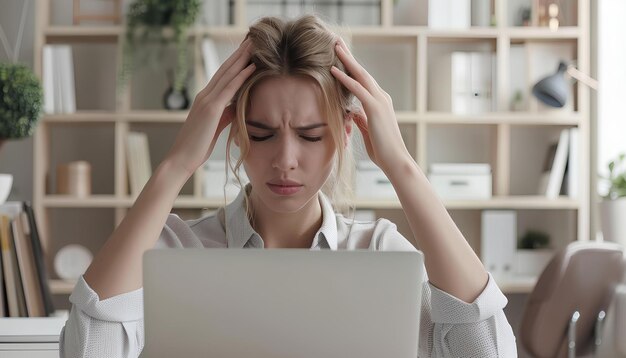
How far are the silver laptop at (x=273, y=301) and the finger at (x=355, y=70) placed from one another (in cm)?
60

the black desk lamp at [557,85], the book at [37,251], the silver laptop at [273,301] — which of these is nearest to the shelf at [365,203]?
the black desk lamp at [557,85]

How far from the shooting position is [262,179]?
61.4 inches

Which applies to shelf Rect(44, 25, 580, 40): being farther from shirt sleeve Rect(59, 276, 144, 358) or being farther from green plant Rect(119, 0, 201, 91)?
shirt sleeve Rect(59, 276, 144, 358)

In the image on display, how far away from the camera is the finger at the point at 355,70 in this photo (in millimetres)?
1589

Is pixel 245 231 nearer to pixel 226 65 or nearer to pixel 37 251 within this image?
pixel 226 65

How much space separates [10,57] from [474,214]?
224 cm

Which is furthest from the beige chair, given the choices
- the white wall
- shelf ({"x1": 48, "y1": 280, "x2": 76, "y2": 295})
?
shelf ({"x1": 48, "y1": 280, "x2": 76, "y2": 295})

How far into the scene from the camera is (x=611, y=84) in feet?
14.3

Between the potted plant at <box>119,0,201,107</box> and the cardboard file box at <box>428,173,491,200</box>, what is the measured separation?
120cm

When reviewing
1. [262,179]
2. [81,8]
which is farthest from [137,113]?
[262,179]

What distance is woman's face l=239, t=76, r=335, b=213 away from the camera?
155cm

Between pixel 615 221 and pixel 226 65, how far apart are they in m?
2.76

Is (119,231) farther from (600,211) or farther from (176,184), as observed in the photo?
(600,211)

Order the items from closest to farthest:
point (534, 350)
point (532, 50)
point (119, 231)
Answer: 1. point (119, 231)
2. point (534, 350)
3. point (532, 50)
